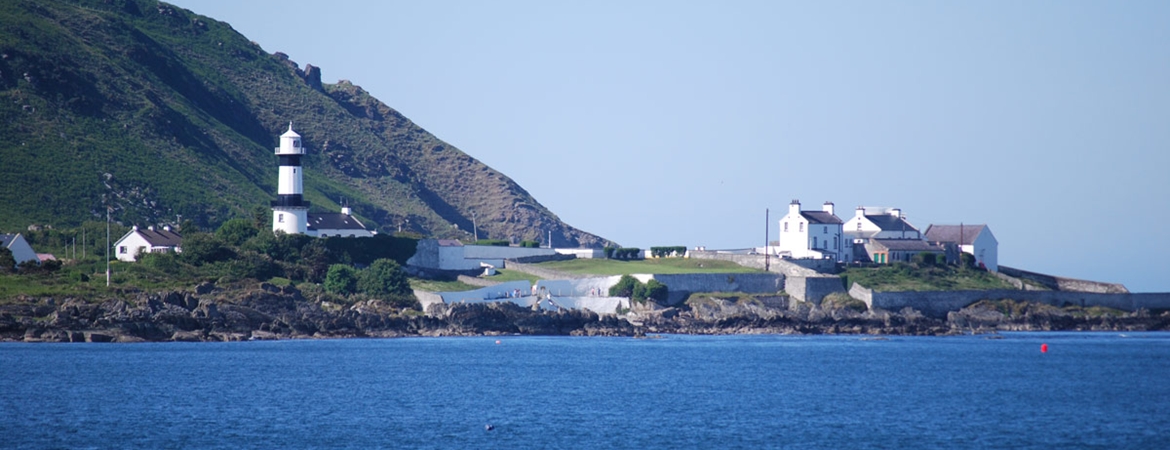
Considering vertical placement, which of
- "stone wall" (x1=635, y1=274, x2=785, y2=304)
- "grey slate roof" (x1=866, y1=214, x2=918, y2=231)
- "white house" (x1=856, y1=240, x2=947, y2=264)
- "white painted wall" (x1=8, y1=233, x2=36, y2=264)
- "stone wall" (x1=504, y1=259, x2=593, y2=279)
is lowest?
"stone wall" (x1=635, y1=274, x2=785, y2=304)

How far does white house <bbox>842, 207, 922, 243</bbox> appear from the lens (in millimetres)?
76812

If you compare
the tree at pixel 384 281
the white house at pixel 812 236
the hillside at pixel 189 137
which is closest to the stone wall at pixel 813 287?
the white house at pixel 812 236

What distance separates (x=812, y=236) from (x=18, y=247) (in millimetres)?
40657

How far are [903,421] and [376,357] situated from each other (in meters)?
20.7

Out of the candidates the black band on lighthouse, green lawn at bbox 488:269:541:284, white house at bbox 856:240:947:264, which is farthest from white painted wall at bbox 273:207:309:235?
white house at bbox 856:240:947:264

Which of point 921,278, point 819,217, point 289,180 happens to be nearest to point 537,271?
point 289,180

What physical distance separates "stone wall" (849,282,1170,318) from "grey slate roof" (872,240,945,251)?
8.64 m

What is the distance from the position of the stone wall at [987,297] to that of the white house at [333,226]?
26.5 m

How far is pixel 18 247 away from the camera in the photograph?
5922cm

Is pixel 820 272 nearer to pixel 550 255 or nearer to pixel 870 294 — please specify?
pixel 870 294

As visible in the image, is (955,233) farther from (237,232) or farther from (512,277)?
(237,232)

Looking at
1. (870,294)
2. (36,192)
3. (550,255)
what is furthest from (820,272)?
(36,192)

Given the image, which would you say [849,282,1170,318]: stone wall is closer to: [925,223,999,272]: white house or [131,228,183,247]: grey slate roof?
[925,223,999,272]: white house

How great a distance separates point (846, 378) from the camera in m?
42.4
